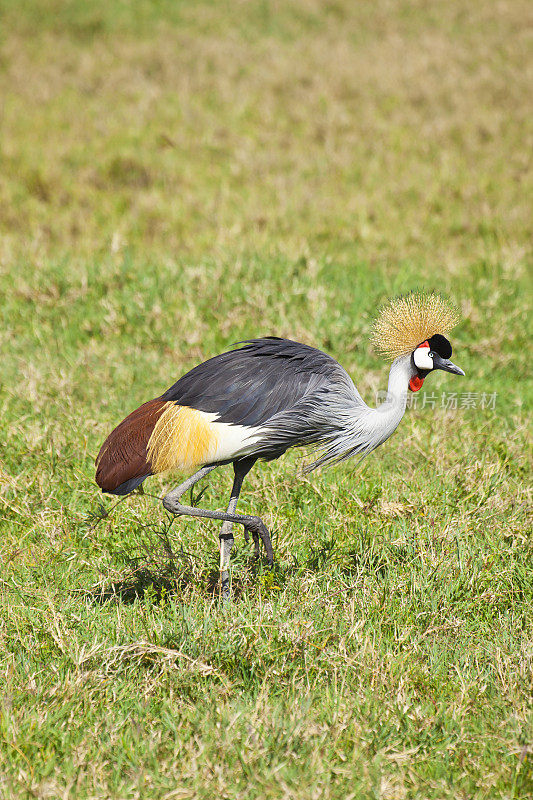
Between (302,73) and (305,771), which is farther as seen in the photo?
(302,73)

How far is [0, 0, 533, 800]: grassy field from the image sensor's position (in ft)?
9.82

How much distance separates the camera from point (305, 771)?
282 cm

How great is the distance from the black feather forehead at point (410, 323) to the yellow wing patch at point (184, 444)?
989 millimetres

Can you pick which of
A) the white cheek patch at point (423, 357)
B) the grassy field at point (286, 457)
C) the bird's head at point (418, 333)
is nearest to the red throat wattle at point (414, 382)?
the bird's head at point (418, 333)

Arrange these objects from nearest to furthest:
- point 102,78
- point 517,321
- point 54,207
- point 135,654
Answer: point 135,654
point 517,321
point 54,207
point 102,78

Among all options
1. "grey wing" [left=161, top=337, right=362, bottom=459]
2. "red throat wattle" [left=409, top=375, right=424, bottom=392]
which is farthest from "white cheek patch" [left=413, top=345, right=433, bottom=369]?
"grey wing" [left=161, top=337, right=362, bottom=459]

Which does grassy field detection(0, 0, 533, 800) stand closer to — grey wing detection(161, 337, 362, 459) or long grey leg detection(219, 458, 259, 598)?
long grey leg detection(219, 458, 259, 598)

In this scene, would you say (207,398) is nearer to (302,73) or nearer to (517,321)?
(517,321)

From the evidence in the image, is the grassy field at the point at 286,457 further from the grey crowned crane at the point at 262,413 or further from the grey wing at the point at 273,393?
the grey wing at the point at 273,393

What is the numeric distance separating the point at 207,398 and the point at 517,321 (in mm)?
4520

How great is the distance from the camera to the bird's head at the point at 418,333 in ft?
12.8

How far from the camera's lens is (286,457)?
5293 millimetres

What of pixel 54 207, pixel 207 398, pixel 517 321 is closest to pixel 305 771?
pixel 207 398

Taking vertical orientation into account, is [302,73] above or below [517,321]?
above
